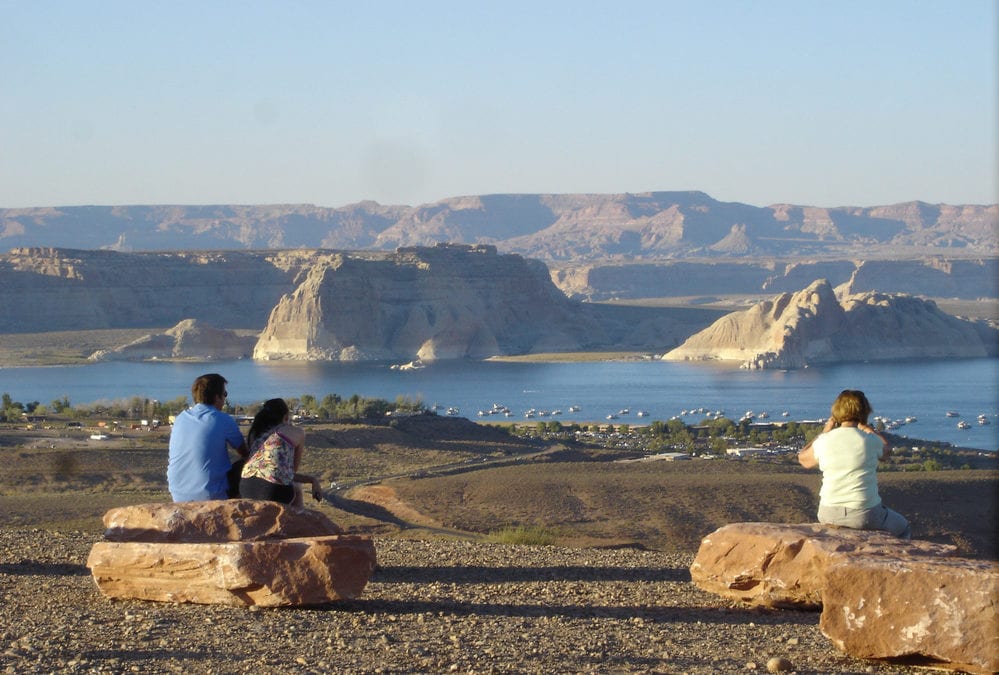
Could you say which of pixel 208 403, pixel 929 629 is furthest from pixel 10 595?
pixel 929 629

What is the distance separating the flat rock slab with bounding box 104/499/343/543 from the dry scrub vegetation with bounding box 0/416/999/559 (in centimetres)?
547

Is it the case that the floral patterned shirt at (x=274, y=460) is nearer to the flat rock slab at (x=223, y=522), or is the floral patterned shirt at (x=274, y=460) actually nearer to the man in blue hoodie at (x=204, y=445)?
the man in blue hoodie at (x=204, y=445)

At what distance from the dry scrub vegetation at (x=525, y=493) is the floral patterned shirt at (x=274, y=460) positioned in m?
5.50

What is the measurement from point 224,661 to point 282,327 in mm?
107669

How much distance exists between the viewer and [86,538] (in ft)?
35.3

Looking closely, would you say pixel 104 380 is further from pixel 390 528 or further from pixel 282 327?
pixel 390 528

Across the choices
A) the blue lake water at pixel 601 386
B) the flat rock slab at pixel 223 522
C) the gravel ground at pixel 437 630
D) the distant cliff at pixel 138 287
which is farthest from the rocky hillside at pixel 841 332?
the flat rock slab at pixel 223 522

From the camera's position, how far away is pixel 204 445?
787cm

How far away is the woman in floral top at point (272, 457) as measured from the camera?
25.8 ft

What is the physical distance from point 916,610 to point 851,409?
49.8 inches

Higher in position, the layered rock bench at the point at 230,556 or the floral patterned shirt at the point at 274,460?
the floral patterned shirt at the point at 274,460

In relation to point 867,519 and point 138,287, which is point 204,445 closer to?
point 867,519

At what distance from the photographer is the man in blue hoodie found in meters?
7.80

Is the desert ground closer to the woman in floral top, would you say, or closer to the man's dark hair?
the woman in floral top
